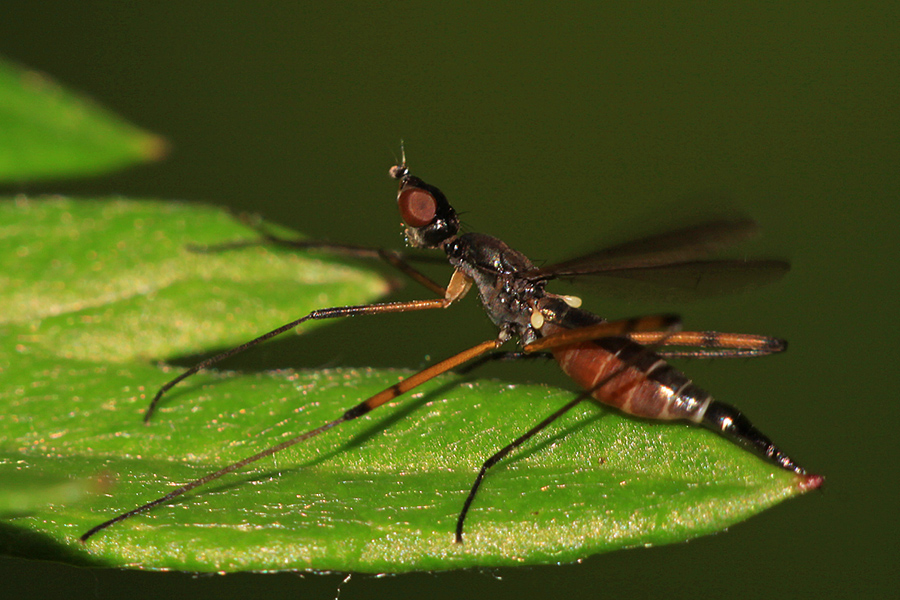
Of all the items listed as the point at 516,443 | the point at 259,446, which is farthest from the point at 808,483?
the point at 259,446

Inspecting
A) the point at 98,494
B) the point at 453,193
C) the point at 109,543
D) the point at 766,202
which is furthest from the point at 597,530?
the point at 453,193

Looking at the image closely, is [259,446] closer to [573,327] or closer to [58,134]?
[573,327]

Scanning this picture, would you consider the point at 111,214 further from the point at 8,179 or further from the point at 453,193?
the point at 453,193

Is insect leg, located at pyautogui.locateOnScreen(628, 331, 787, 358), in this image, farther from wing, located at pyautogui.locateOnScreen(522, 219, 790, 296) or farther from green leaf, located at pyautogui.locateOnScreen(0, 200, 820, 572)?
green leaf, located at pyautogui.locateOnScreen(0, 200, 820, 572)

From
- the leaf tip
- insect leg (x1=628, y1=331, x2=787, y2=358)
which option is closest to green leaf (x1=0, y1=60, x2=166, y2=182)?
insect leg (x1=628, y1=331, x2=787, y2=358)

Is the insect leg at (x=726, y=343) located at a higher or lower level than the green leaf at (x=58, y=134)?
lower

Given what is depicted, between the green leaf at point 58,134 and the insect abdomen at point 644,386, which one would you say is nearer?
the insect abdomen at point 644,386

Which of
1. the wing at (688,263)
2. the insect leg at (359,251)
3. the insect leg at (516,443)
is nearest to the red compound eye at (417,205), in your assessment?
the insect leg at (359,251)

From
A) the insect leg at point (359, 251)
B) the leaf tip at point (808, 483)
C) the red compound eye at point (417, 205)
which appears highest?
the red compound eye at point (417, 205)

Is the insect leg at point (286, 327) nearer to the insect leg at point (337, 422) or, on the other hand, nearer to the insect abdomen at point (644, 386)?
the insect leg at point (337, 422)
